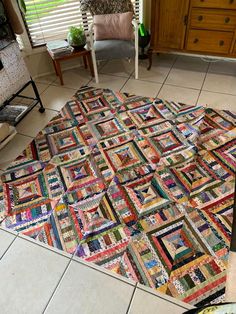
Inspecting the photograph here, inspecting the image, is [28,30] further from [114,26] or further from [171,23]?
[171,23]

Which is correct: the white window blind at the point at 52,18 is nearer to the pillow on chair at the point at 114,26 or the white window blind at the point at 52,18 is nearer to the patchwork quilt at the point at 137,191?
the pillow on chair at the point at 114,26

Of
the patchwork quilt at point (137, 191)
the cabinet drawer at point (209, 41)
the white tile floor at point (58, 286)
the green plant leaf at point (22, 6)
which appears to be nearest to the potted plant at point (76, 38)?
the green plant leaf at point (22, 6)

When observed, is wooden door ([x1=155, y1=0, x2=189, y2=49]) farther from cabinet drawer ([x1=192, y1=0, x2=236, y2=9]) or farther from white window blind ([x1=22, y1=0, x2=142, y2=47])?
white window blind ([x1=22, y1=0, x2=142, y2=47])

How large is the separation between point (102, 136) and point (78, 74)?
117 centimetres

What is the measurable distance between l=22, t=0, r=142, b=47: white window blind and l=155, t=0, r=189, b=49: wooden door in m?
0.52

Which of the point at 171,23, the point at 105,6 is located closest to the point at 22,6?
the point at 105,6

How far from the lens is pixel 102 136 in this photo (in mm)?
2357

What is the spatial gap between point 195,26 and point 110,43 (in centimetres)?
86

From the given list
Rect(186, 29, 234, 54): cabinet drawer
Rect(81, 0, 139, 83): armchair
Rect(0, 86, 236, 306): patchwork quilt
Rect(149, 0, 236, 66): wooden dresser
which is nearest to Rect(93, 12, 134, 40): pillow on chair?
Rect(81, 0, 139, 83): armchair

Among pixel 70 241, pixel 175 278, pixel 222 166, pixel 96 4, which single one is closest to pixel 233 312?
pixel 175 278

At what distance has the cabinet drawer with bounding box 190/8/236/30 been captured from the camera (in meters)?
2.41

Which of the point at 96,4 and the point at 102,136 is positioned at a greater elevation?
the point at 96,4

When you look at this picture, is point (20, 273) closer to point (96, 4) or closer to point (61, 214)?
point (61, 214)

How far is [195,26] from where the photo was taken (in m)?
2.58
